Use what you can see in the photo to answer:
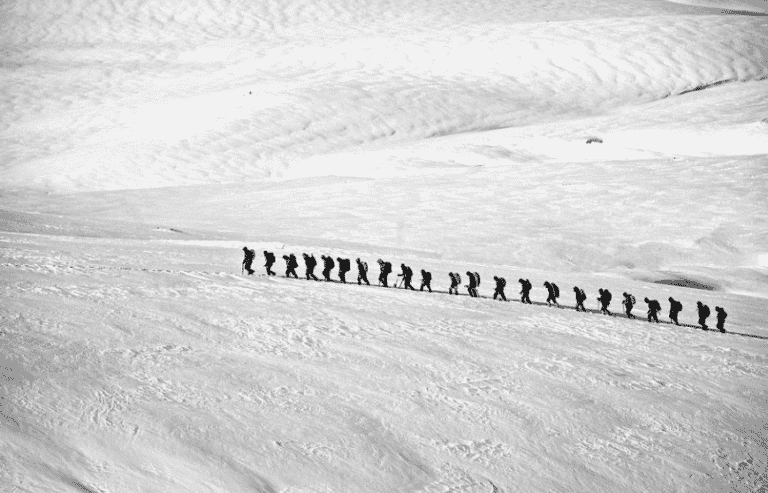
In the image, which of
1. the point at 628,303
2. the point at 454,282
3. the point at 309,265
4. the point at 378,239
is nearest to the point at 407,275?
the point at 454,282

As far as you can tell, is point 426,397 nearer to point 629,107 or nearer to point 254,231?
point 254,231

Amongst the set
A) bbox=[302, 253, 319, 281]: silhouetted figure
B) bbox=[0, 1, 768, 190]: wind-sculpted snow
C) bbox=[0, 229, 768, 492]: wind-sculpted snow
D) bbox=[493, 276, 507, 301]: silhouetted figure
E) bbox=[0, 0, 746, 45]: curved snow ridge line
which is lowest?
bbox=[0, 229, 768, 492]: wind-sculpted snow

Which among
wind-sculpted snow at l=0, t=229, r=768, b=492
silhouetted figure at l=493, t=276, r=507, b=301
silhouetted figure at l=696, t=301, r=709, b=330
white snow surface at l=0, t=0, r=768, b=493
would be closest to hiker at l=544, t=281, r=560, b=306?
white snow surface at l=0, t=0, r=768, b=493

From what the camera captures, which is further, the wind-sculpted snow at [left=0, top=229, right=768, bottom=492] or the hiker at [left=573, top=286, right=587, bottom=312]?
the hiker at [left=573, top=286, right=587, bottom=312]

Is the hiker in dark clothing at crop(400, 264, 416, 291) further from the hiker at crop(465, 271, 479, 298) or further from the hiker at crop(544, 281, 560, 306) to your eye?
the hiker at crop(544, 281, 560, 306)

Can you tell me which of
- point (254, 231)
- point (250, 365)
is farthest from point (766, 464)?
point (254, 231)
